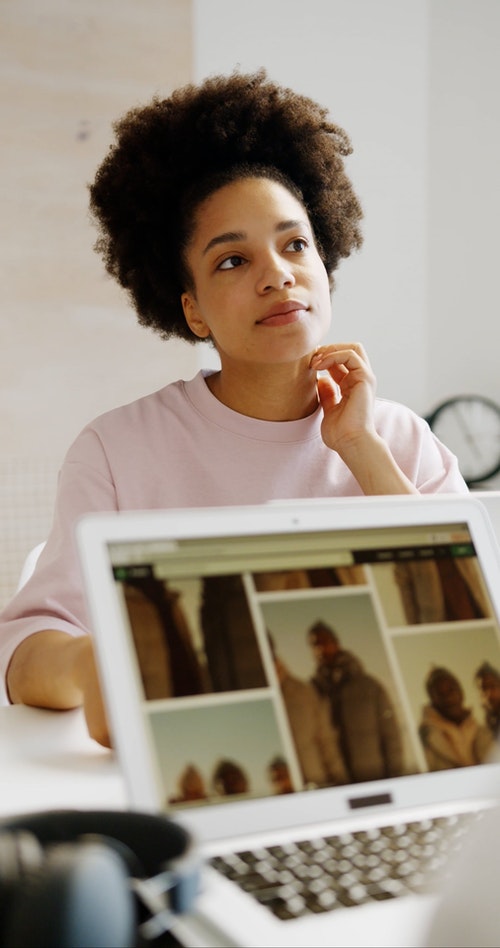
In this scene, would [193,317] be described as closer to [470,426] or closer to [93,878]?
[93,878]

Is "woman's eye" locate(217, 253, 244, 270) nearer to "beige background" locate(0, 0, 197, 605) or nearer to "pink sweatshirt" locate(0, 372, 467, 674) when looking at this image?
"pink sweatshirt" locate(0, 372, 467, 674)

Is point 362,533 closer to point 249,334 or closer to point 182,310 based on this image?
point 249,334

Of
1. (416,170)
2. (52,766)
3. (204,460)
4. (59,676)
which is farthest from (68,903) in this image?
(416,170)

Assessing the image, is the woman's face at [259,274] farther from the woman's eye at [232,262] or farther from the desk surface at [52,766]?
the desk surface at [52,766]

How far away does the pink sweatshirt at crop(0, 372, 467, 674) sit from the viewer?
56.0 inches

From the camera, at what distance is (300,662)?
67 cm

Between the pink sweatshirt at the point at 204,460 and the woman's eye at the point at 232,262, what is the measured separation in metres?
0.17

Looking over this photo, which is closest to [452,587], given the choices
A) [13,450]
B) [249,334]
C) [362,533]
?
[362,533]

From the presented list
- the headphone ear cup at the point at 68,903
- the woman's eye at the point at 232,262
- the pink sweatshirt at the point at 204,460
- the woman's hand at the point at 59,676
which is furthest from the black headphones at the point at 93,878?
the woman's eye at the point at 232,262

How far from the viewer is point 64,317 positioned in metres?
3.29

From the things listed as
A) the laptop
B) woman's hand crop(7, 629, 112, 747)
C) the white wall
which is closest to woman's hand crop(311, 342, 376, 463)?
woman's hand crop(7, 629, 112, 747)

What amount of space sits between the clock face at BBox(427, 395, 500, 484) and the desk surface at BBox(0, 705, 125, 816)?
117 inches

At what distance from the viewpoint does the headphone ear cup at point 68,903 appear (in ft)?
1.30

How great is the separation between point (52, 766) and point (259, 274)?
78 cm
